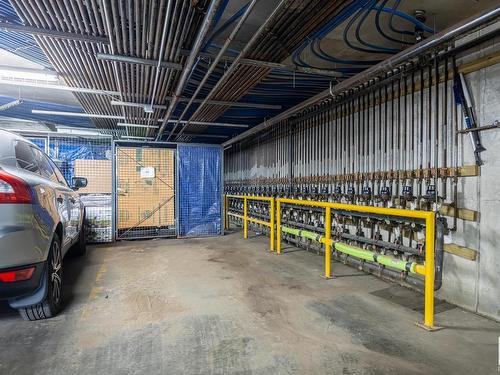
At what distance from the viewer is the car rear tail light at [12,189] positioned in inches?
78.8

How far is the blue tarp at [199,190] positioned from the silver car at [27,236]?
3968mm

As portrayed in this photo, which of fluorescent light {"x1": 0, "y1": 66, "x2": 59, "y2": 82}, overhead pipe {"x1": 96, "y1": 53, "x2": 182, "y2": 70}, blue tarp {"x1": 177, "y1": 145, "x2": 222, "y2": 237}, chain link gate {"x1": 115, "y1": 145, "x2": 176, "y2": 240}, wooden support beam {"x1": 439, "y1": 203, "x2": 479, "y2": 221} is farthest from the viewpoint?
blue tarp {"x1": 177, "y1": 145, "x2": 222, "y2": 237}

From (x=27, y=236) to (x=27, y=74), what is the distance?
4206 millimetres

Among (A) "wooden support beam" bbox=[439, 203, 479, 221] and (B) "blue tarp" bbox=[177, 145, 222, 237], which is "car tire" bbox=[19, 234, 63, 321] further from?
(B) "blue tarp" bbox=[177, 145, 222, 237]

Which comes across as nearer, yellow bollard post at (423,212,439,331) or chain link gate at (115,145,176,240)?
yellow bollard post at (423,212,439,331)

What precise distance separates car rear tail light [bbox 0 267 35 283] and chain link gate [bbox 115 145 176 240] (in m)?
4.49

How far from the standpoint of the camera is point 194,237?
6.96 metres

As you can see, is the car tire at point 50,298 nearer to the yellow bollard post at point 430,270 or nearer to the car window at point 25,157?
the car window at point 25,157

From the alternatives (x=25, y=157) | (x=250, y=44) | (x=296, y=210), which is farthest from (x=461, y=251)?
(x=25, y=157)

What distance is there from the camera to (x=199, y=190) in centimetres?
703

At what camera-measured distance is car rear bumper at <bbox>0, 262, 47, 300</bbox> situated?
2110 mm

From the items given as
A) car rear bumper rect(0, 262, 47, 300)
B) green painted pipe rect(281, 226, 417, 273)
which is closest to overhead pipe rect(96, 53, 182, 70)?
car rear bumper rect(0, 262, 47, 300)

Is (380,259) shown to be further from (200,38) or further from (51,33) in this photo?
(51,33)

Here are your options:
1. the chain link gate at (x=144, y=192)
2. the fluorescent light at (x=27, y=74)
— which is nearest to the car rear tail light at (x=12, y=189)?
the fluorescent light at (x=27, y=74)
